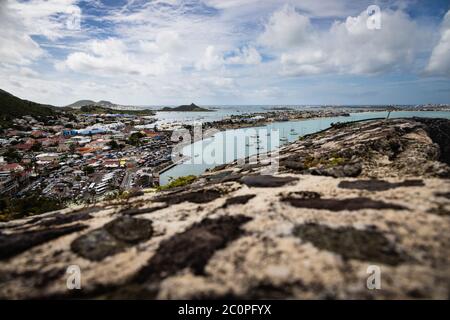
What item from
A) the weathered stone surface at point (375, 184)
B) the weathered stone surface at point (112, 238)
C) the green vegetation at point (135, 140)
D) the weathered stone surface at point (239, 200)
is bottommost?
the green vegetation at point (135, 140)

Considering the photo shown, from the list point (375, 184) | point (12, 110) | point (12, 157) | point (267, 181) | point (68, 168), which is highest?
point (12, 110)

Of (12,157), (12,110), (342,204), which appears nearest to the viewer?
(342,204)

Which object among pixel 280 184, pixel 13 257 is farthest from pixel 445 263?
pixel 13 257

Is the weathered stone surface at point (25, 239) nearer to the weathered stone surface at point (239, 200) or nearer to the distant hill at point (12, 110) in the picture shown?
the weathered stone surface at point (239, 200)

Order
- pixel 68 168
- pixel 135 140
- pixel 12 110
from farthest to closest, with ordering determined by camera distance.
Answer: pixel 12 110, pixel 135 140, pixel 68 168

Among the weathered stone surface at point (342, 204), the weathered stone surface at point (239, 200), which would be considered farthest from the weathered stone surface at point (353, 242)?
the weathered stone surface at point (239, 200)

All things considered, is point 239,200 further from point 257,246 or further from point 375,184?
point 375,184

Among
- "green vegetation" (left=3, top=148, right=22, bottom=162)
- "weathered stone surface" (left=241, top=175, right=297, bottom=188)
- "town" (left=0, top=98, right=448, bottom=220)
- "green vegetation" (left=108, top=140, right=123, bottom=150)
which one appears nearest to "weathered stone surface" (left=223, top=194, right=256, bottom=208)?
"weathered stone surface" (left=241, top=175, right=297, bottom=188)

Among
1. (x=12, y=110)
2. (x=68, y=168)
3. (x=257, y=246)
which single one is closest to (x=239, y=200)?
(x=257, y=246)

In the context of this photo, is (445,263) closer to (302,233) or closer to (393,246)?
(393,246)
